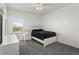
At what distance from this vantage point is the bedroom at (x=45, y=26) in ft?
10.5

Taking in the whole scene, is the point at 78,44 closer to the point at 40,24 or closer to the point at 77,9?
the point at 77,9

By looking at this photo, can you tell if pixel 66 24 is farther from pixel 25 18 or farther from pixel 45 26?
pixel 25 18

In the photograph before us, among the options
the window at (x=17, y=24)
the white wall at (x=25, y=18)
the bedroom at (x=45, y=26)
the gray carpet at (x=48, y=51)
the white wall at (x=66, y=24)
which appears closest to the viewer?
the gray carpet at (x=48, y=51)

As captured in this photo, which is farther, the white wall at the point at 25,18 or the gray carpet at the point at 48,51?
the white wall at the point at 25,18

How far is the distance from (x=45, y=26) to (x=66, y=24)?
2.27 m

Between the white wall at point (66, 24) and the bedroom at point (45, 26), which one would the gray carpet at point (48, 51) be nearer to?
the bedroom at point (45, 26)

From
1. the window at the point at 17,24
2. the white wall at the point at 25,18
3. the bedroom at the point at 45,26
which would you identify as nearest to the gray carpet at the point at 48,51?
the bedroom at the point at 45,26

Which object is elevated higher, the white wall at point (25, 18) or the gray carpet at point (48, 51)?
the white wall at point (25, 18)

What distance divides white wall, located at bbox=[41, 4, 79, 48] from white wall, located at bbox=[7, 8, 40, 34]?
1.55 meters

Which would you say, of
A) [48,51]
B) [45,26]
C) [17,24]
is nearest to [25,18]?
[17,24]

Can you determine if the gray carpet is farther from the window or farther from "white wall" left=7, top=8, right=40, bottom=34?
"white wall" left=7, top=8, right=40, bottom=34

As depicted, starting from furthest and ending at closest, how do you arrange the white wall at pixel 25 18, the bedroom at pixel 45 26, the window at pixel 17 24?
1. the window at pixel 17 24
2. the white wall at pixel 25 18
3. the bedroom at pixel 45 26

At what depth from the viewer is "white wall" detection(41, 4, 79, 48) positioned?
346 centimetres
